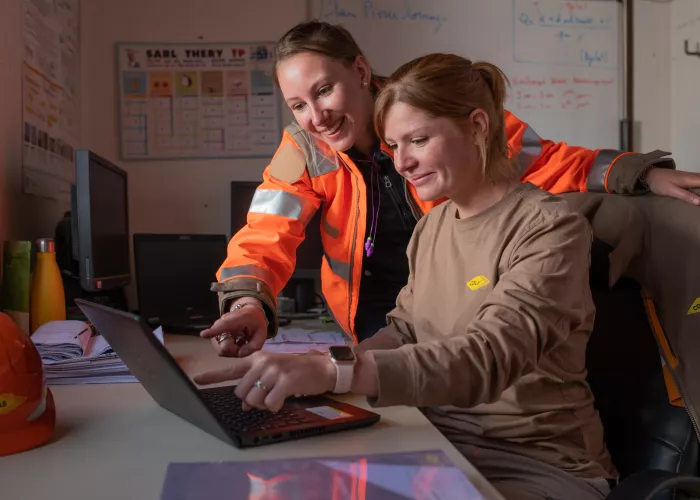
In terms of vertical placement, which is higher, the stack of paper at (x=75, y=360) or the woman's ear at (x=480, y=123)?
the woman's ear at (x=480, y=123)

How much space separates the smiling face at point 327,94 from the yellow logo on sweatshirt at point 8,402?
2.58 feet

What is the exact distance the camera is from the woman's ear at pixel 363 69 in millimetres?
1424

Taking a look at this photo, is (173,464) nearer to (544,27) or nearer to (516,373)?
(516,373)

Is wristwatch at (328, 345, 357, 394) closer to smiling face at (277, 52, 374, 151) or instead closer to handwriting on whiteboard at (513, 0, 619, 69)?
smiling face at (277, 52, 374, 151)

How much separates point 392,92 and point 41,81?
1.32m

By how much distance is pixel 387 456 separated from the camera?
707 mm

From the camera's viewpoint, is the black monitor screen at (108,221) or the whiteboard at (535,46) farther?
the whiteboard at (535,46)

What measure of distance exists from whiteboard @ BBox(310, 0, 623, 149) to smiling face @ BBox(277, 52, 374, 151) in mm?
1280

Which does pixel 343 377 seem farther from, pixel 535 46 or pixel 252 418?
pixel 535 46

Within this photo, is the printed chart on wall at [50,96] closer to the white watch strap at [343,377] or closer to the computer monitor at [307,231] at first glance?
the computer monitor at [307,231]

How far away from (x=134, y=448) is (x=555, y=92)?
7.84 ft

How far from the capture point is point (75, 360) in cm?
116

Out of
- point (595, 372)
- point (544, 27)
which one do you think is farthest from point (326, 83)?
point (544, 27)

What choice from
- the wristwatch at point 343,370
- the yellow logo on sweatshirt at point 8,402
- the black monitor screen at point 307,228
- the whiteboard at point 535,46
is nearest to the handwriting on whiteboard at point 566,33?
the whiteboard at point 535,46
